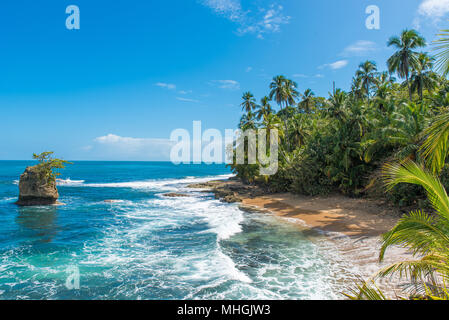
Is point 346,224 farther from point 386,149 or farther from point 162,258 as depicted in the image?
point 162,258

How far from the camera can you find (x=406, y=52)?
101 ft

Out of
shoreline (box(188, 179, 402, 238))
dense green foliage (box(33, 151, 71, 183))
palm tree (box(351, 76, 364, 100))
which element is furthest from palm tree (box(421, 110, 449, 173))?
palm tree (box(351, 76, 364, 100))

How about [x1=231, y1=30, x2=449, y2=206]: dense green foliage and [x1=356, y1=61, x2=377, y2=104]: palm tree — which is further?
[x1=356, y1=61, x2=377, y2=104]: palm tree

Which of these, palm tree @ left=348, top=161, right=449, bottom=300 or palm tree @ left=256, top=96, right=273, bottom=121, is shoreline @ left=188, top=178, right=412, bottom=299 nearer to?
palm tree @ left=348, top=161, right=449, bottom=300

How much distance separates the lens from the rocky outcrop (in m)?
28.9

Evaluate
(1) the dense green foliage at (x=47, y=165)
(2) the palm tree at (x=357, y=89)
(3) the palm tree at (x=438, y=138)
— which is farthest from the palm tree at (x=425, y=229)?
(2) the palm tree at (x=357, y=89)

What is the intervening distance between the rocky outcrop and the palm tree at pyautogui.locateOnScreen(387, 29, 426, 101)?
4558cm

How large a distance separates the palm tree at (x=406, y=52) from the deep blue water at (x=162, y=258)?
2592 centimetres

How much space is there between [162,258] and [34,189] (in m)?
24.9

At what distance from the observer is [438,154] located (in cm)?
458

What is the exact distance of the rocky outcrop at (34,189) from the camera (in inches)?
1137

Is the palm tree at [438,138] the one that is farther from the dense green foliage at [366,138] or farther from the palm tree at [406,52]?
the palm tree at [406,52]

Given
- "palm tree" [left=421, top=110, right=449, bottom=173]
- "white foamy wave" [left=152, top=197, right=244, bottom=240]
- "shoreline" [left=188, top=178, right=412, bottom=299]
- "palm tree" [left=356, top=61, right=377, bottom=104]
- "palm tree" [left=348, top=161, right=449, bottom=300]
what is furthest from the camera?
"palm tree" [left=356, top=61, right=377, bottom=104]

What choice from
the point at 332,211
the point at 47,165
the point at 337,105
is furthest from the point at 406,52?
the point at 47,165
